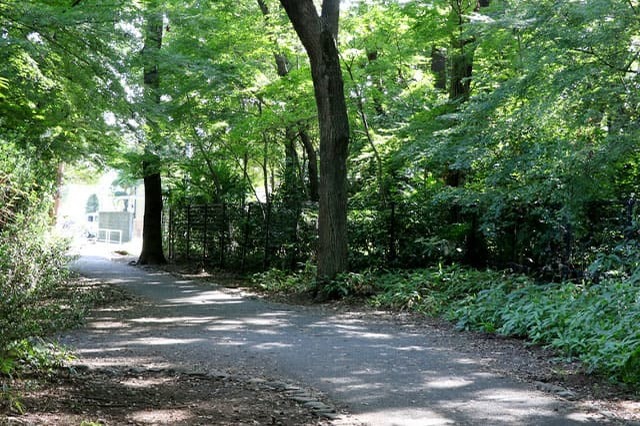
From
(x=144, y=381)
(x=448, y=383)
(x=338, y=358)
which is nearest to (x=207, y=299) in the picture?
(x=338, y=358)

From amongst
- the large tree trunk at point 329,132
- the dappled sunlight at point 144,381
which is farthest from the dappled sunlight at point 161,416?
the large tree trunk at point 329,132

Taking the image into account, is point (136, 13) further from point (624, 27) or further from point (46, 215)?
point (624, 27)

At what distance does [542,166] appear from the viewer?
9562 millimetres

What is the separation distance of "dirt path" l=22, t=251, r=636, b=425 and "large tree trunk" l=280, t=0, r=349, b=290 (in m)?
1.37

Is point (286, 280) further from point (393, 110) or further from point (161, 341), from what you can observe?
point (161, 341)

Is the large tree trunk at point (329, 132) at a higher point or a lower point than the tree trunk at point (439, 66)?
lower

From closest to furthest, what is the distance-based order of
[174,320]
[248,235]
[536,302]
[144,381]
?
[144,381]
[536,302]
[174,320]
[248,235]

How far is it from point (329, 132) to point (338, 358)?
5.76m

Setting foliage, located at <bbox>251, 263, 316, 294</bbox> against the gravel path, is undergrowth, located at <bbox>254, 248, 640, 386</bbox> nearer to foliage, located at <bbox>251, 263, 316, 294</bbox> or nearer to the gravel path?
foliage, located at <bbox>251, 263, 316, 294</bbox>

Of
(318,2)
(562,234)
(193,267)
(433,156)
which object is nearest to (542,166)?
(562,234)

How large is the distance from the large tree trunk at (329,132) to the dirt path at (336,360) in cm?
137

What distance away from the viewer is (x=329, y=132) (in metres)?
11.4

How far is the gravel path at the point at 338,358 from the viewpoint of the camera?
469cm

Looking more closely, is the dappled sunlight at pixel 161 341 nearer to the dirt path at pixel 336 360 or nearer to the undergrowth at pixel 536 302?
the dirt path at pixel 336 360
